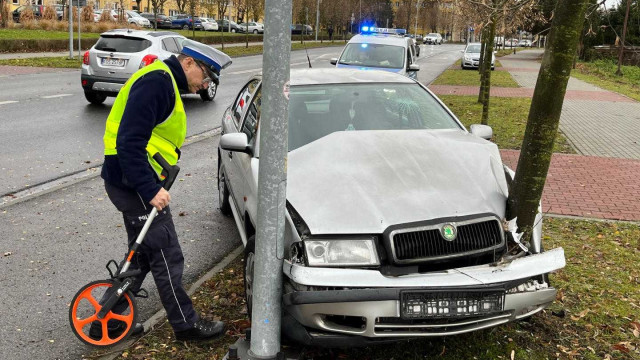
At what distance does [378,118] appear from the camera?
5.23 m

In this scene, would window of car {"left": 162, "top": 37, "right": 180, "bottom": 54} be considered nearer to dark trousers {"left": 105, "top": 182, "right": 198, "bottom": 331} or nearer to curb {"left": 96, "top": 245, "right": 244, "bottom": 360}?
curb {"left": 96, "top": 245, "right": 244, "bottom": 360}

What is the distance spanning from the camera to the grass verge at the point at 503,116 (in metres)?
12.1

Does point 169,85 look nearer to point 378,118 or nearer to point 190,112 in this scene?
point 378,118

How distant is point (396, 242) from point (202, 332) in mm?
1378

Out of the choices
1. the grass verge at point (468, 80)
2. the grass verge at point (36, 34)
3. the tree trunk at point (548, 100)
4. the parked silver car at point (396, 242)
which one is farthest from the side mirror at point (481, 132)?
the grass verge at point (36, 34)

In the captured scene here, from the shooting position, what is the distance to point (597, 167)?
10055 millimetres

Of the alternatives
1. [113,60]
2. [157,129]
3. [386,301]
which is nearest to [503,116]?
[113,60]

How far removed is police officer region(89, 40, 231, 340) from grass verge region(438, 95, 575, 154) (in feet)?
27.6

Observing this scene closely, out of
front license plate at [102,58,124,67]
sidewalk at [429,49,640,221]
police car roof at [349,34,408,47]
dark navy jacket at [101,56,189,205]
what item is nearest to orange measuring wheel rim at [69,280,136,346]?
dark navy jacket at [101,56,189,205]

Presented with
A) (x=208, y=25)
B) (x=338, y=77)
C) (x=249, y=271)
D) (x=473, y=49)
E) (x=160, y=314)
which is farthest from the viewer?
(x=208, y=25)

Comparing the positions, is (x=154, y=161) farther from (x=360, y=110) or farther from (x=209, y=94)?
(x=209, y=94)

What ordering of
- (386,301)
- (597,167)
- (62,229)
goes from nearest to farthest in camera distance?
(386,301)
(62,229)
(597,167)

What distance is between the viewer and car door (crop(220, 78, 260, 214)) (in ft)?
17.3

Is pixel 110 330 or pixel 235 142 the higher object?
pixel 235 142
